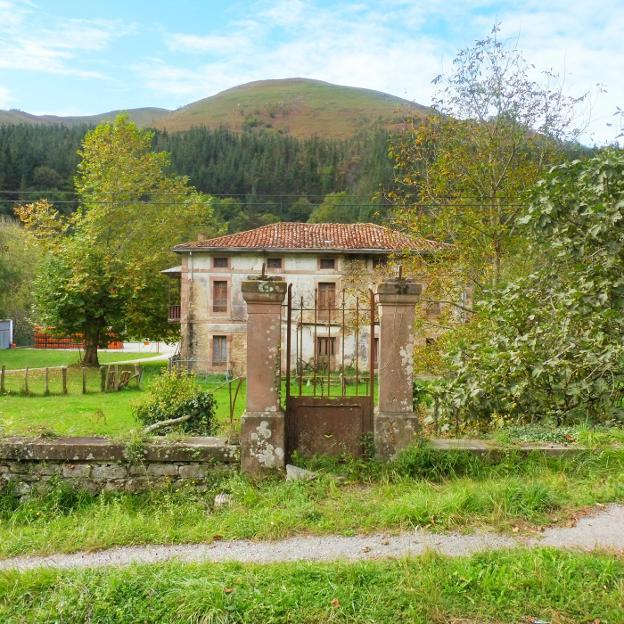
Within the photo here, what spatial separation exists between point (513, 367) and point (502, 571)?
4141mm

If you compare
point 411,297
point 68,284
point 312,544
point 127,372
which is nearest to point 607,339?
point 411,297

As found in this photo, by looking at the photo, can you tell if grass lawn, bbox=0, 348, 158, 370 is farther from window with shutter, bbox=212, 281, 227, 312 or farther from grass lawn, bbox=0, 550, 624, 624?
grass lawn, bbox=0, 550, 624, 624

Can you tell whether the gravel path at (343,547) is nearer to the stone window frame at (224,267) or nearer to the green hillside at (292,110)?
the stone window frame at (224,267)

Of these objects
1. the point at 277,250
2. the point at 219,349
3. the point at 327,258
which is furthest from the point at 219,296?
the point at 327,258

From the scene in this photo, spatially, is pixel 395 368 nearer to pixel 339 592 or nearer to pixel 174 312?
pixel 339 592

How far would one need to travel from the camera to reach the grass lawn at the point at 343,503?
4.61 meters

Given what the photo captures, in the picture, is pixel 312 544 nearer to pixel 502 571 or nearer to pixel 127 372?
pixel 502 571

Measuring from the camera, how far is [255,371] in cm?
600

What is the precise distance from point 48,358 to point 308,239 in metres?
20.4

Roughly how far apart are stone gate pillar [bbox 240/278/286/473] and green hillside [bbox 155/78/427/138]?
12790 centimetres

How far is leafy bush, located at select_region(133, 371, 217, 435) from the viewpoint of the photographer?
8.60 m

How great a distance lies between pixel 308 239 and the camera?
25688mm

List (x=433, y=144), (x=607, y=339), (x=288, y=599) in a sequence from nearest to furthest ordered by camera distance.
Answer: (x=288, y=599) < (x=607, y=339) < (x=433, y=144)


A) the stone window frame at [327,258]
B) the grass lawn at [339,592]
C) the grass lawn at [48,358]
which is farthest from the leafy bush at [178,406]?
the grass lawn at [48,358]
